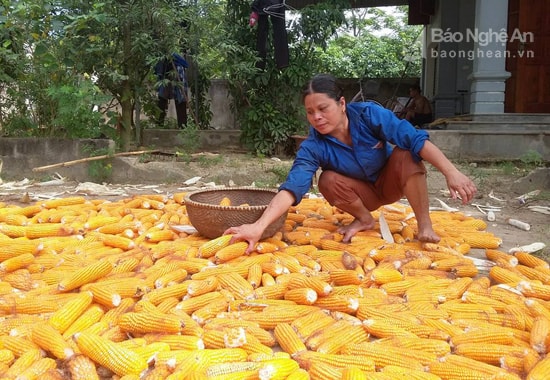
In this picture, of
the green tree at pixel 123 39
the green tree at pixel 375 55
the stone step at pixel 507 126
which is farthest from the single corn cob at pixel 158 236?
the green tree at pixel 375 55

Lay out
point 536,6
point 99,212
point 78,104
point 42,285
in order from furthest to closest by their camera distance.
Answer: point 536,6, point 78,104, point 99,212, point 42,285

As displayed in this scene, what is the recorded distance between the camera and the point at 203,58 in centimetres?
788

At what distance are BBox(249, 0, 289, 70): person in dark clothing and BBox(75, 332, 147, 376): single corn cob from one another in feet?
21.0

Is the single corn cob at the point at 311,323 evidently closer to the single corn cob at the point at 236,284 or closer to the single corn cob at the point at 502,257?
the single corn cob at the point at 236,284

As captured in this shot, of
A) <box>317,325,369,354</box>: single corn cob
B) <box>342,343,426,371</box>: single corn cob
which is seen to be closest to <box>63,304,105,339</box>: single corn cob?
<box>317,325,369,354</box>: single corn cob

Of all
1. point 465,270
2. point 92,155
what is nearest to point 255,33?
point 92,155

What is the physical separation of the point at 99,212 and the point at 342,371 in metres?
3.17

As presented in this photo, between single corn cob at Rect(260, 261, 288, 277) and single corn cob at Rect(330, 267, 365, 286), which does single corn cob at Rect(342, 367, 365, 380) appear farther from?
single corn cob at Rect(260, 261, 288, 277)

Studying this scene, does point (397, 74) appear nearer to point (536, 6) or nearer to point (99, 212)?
point (536, 6)

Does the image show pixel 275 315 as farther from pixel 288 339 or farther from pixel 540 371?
pixel 540 371

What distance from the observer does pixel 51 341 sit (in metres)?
2.00

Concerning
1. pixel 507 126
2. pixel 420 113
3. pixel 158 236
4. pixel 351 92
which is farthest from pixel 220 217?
pixel 351 92

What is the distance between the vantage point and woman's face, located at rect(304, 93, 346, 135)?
322 centimetres

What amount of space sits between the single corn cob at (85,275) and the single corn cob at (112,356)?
731 mm
